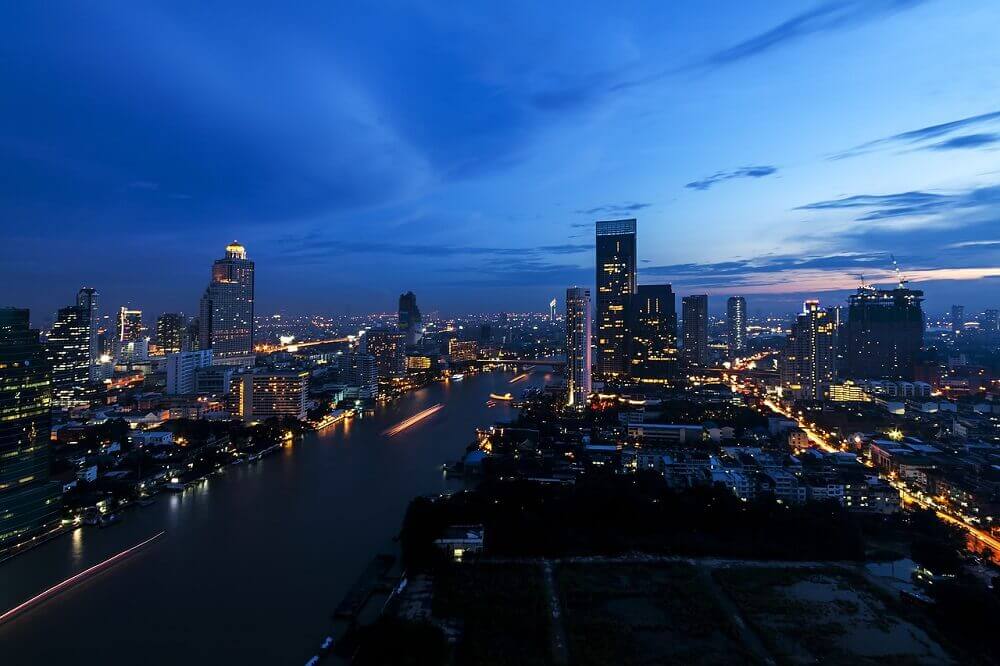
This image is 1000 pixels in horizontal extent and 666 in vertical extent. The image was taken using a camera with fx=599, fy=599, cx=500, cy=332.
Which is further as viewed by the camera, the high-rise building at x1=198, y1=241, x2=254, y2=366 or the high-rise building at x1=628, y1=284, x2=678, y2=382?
the high-rise building at x1=198, y1=241, x2=254, y2=366

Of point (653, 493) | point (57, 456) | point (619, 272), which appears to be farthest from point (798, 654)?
point (619, 272)

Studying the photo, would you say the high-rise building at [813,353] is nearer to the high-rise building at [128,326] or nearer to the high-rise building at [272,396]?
the high-rise building at [272,396]

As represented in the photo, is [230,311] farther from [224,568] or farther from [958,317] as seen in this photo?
[958,317]

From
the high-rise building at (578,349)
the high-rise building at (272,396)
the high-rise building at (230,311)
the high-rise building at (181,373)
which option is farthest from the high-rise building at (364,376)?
the high-rise building at (230,311)

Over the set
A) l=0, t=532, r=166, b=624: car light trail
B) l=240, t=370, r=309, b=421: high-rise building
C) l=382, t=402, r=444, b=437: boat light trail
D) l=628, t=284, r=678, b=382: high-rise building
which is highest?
l=628, t=284, r=678, b=382: high-rise building

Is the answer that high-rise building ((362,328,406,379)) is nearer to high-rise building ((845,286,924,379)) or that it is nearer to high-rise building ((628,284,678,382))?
high-rise building ((628,284,678,382))

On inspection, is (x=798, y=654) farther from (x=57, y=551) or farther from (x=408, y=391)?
(x=408, y=391)

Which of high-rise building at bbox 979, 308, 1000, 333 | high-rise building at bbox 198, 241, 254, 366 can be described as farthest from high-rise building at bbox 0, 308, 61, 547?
high-rise building at bbox 979, 308, 1000, 333
